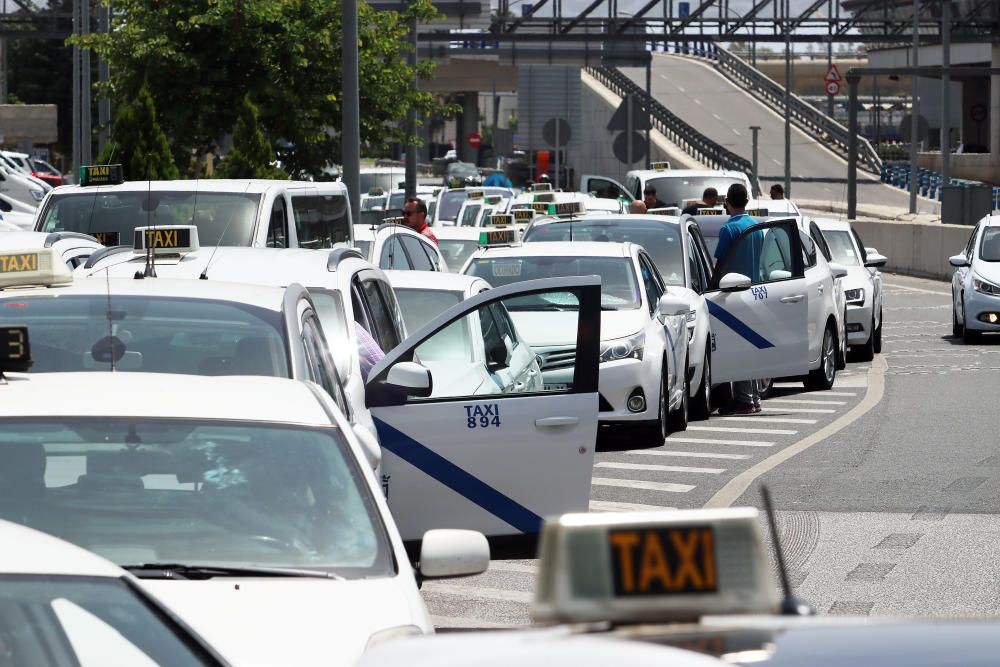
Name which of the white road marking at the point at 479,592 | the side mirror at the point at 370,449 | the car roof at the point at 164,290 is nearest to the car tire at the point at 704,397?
the white road marking at the point at 479,592

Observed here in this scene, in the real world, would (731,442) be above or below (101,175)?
below

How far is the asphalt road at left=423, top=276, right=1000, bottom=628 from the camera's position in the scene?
341 inches

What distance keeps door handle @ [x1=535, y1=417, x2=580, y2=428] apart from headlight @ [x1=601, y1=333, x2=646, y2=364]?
219 inches

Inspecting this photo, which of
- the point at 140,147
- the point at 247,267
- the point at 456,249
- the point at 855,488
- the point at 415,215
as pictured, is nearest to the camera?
the point at 247,267

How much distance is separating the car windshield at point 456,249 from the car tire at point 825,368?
594 cm

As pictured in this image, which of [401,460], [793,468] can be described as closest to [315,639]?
[401,460]

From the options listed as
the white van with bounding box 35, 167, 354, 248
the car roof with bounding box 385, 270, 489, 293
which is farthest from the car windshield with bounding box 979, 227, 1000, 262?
the car roof with bounding box 385, 270, 489, 293

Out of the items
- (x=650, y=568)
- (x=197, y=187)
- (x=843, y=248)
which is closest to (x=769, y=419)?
(x=197, y=187)

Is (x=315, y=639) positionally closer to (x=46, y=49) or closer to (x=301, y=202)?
(x=301, y=202)

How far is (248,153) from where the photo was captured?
2484 cm

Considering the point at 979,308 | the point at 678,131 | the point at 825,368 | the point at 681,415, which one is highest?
the point at 678,131

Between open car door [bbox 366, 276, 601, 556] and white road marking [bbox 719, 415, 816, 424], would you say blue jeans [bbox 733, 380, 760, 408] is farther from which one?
open car door [bbox 366, 276, 601, 556]

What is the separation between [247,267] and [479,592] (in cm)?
199

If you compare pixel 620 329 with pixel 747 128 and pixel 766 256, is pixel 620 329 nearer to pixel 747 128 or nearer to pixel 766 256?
pixel 766 256
